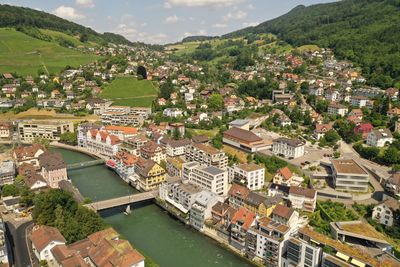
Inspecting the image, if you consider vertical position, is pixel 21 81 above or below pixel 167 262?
Result: above

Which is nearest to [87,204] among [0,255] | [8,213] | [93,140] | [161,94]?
[8,213]

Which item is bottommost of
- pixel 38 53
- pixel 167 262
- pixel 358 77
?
pixel 167 262

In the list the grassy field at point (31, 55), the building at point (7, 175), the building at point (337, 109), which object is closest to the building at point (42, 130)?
the building at point (7, 175)

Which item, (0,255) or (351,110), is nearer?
(0,255)

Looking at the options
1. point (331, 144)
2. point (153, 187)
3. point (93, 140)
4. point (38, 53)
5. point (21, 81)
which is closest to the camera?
point (153, 187)

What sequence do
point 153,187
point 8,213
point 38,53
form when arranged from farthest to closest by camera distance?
point 38,53 → point 153,187 → point 8,213

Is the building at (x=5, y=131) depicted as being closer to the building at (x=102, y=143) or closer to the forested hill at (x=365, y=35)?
the building at (x=102, y=143)

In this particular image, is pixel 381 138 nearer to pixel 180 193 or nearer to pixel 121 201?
pixel 180 193

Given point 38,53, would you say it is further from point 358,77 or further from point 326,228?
point 326,228
